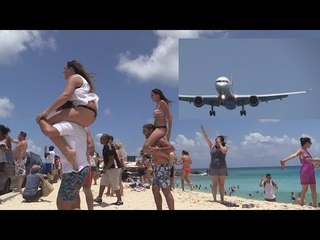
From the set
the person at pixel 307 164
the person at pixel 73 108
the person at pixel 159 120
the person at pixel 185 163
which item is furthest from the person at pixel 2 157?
the person at pixel 185 163

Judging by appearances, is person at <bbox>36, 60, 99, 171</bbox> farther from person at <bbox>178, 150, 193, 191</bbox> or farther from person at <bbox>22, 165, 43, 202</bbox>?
person at <bbox>178, 150, 193, 191</bbox>

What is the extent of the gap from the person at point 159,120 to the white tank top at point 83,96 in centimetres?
138

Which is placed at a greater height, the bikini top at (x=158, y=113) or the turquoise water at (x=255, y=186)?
the bikini top at (x=158, y=113)

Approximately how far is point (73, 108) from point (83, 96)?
0.40ft

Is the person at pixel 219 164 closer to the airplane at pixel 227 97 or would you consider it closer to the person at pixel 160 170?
the person at pixel 160 170

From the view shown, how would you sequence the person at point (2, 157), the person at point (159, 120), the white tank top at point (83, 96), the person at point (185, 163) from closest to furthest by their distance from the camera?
1. the white tank top at point (83, 96)
2. the person at point (159, 120)
3. the person at point (2, 157)
4. the person at point (185, 163)

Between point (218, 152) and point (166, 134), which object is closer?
point (166, 134)

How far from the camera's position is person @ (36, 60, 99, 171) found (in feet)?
9.58

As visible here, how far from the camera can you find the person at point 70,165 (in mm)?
2871
